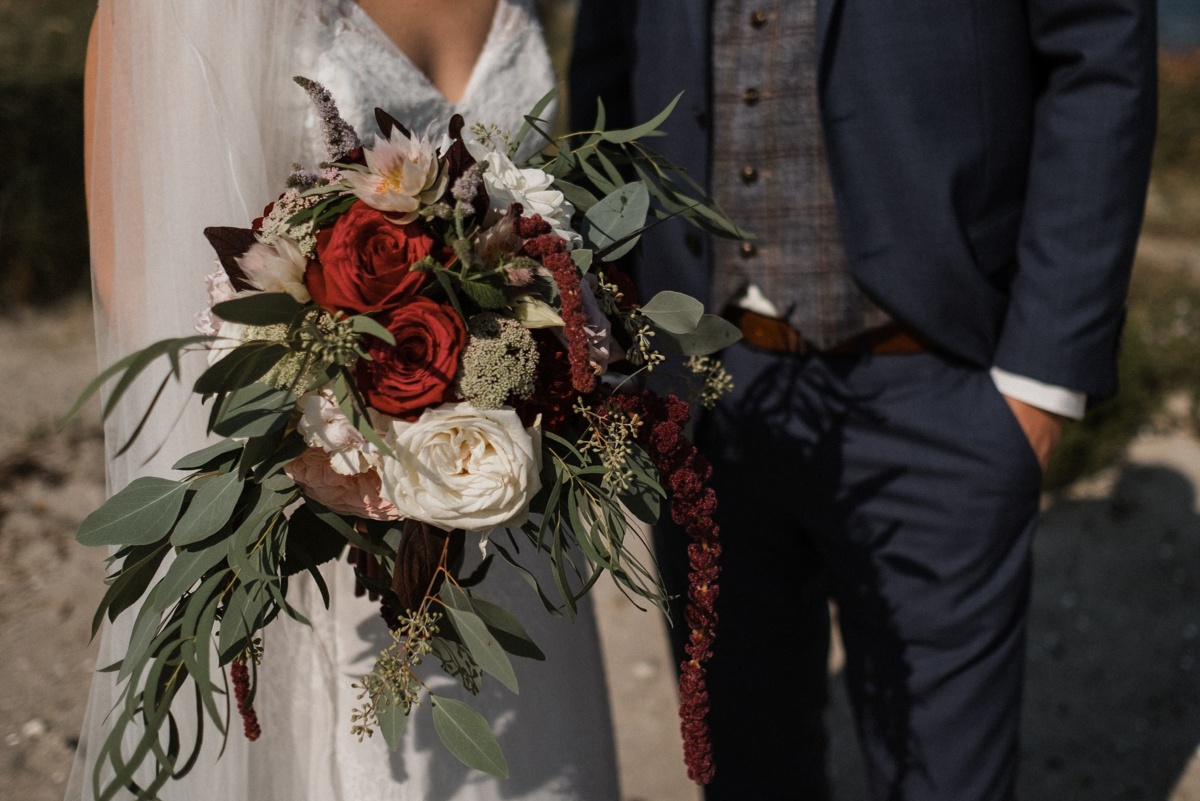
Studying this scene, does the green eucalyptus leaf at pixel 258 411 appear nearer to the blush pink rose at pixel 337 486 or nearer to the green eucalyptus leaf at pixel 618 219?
the blush pink rose at pixel 337 486

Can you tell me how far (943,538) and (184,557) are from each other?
127cm

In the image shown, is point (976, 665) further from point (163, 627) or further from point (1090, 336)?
point (163, 627)

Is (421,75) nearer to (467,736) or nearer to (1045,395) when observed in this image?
(467,736)

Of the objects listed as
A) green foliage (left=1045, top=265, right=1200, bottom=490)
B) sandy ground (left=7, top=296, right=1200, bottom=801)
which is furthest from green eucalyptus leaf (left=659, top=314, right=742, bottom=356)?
green foliage (left=1045, top=265, right=1200, bottom=490)

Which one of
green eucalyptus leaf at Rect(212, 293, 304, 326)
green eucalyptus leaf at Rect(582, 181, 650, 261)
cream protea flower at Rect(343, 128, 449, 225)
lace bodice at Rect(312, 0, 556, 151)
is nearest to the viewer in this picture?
green eucalyptus leaf at Rect(212, 293, 304, 326)

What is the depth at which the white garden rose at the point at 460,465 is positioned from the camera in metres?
1.04

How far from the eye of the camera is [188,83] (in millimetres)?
1308

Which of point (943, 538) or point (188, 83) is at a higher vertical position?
point (188, 83)

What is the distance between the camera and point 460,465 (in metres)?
1.05

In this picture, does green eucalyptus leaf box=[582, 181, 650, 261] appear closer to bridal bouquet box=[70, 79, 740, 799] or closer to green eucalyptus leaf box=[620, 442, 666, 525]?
bridal bouquet box=[70, 79, 740, 799]

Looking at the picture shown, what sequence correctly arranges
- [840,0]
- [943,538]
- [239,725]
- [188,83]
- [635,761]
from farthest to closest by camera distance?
[635,761] < [943,538] < [840,0] < [239,725] < [188,83]

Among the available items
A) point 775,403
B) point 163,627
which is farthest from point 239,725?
point 775,403

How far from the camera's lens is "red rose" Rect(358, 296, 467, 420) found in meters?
1.03

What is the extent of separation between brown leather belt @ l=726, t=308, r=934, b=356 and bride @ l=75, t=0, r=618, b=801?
0.58 metres
